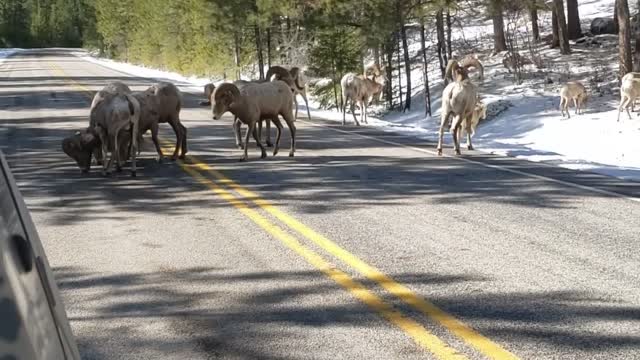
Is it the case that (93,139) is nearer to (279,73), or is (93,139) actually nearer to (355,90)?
(279,73)

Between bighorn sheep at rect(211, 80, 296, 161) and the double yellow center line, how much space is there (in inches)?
151

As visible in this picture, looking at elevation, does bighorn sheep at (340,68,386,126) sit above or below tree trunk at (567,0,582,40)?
below

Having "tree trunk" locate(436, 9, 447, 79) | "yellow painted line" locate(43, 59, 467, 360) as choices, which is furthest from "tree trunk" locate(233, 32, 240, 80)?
"yellow painted line" locate(43, 59, 467, 360)

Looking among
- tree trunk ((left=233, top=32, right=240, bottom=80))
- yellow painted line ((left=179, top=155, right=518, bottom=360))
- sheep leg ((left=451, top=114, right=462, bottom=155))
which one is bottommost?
yellow painted line ((left=179, top=155, right=518, bottom=360))

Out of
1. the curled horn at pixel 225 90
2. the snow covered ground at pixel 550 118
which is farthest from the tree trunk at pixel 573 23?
the curled horn at pixel 225 90

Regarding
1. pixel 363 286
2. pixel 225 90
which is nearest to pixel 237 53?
pixel 225 90

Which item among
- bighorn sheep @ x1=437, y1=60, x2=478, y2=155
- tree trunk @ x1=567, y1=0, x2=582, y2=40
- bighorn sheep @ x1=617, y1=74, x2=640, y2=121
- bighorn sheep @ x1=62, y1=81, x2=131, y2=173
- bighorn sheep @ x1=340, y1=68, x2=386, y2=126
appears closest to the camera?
bighorn sheep @ x1=62, y1=81, x2=131, y2=173

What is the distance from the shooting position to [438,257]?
6762 mm

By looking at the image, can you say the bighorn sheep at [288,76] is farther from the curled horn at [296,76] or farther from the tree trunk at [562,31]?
the tree trunk at [562,31]

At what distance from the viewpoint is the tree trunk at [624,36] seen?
21047 mm

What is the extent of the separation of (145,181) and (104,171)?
102 centimetres

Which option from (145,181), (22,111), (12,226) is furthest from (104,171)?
(22,111)

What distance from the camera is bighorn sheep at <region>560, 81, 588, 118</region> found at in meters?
20.5

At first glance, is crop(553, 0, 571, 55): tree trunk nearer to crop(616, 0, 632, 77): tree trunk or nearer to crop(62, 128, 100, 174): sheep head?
crop(616, 0, 632, 77): tree trunk
